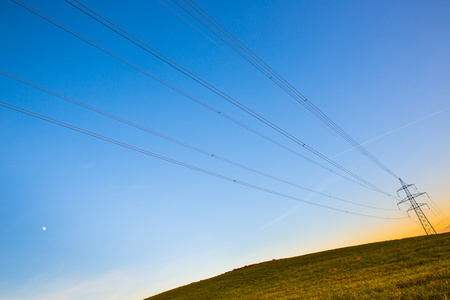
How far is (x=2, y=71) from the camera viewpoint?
10938mm

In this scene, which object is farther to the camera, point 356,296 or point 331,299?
point 331,299

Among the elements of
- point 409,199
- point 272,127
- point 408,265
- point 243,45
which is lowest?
point 408,265

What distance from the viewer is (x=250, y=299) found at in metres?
18.1

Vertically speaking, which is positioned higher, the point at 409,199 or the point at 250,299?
the point at 409,199

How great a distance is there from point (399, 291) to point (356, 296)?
165 cm

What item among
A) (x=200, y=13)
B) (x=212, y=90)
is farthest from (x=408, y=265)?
(x=200, y=13)

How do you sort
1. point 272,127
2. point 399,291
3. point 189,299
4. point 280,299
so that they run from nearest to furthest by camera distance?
point 399,291, point 280,299, point 272,127, point 189,299

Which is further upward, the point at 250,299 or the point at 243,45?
the point at 243,45

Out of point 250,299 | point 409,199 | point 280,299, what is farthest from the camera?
point 409,199

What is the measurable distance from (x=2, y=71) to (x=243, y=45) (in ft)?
42.3

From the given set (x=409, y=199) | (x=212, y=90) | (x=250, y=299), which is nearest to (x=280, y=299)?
(x=250, y=299)

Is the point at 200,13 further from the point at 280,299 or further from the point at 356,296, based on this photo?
the point at 280,299

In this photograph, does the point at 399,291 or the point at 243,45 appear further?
the point at 243,45

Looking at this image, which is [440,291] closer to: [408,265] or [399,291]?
[399,291]
